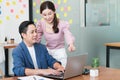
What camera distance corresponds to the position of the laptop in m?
1.72

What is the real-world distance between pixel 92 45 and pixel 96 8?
678 millimetres

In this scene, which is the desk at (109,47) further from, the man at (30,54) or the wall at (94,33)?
the man at (30,54)

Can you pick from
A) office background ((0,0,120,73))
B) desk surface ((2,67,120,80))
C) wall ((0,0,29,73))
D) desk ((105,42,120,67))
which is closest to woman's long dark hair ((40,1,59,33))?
desk surface ((2,67,120,80))

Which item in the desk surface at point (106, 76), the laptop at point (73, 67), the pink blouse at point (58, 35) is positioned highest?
the pink blouse at point (58, 35)

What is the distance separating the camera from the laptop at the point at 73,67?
1.72 metres

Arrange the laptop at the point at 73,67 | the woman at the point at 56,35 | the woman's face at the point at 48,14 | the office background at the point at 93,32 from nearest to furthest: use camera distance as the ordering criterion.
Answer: the laptop at the point at 73,67 → the woman's face at the point at 48,14 → the woman at the point at 56,35 → the office background at the point at 93,32

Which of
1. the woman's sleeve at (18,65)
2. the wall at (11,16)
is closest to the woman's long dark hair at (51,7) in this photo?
the woman's sleeve at (18,65)

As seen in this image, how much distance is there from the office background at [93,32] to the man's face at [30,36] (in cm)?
230

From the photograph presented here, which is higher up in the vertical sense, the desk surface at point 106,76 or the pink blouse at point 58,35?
the pink blouse at point 58,35

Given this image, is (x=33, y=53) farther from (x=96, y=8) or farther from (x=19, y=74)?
(x=96, y=8)

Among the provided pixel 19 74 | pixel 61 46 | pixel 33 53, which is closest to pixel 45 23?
pixel 61 46

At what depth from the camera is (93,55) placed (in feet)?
14.8

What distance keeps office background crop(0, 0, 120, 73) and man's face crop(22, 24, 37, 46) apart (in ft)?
7.55

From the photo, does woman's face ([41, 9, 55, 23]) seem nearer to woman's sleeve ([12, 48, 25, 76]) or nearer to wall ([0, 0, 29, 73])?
woman's sleeve ([12, 48, 25, 76])
